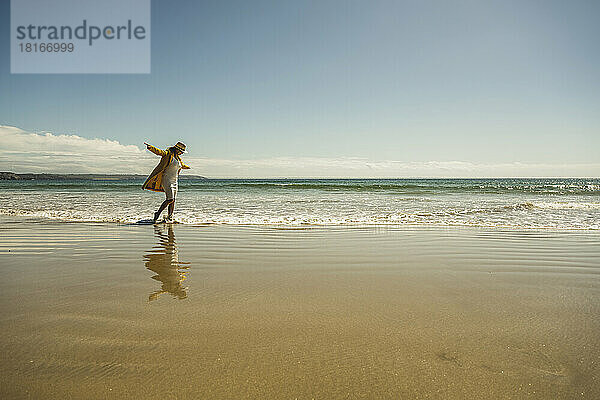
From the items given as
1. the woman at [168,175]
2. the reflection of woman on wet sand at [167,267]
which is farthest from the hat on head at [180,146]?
the reflection of woman on wet sand at [167,267]

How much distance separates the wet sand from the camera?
2.08 m

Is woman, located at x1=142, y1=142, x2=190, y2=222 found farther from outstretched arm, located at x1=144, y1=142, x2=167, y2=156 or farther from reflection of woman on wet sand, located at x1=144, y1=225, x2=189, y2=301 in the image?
reflection of woman on wet sand, located at x1=144, y1=225, x2=189, y2=301

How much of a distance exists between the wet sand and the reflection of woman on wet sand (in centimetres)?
4

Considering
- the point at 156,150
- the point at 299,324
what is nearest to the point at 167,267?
the point at 299,324

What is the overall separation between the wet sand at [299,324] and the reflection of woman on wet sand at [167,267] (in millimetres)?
35

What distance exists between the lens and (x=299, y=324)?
2.85m

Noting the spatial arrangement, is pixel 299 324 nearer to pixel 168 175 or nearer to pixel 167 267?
pixel 167 267

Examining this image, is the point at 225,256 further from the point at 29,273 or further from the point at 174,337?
the point at 174,337

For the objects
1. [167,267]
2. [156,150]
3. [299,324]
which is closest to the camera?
[299,324]

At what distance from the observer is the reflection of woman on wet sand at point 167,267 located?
365 cm

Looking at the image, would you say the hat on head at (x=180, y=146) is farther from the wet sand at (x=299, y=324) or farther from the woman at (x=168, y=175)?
the wet sand at (x=299, y=324)

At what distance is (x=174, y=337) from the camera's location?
2.59 meters

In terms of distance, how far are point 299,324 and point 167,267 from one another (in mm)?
2442

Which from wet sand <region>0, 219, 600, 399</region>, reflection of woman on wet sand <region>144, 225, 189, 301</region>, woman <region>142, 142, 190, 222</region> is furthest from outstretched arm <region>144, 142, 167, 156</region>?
wet sand <region>0, 219, 600, 399</region>
